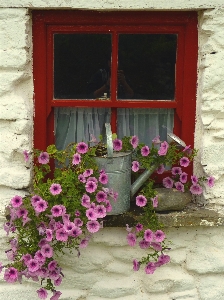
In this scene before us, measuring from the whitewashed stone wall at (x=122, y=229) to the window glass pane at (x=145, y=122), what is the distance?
18 cm

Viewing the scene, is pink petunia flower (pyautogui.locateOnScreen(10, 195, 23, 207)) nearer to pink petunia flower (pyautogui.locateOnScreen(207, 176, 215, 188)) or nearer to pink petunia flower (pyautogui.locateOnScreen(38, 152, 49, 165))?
pink petunia flower (pyautogui.locateOnScreen(38, 152, 49, 165))

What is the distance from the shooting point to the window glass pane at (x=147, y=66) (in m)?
2.44

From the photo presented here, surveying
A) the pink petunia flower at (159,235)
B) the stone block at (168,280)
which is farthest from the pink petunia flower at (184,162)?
the stone block at (168,280)

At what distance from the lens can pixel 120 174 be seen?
2.30 m

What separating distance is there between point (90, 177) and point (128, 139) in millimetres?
311

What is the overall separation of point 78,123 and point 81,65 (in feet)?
1.01

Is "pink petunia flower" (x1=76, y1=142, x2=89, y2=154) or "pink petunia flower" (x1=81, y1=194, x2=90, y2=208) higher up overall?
"pink petunia flower" (x1=76, y1=142, x2=89, y2=154)

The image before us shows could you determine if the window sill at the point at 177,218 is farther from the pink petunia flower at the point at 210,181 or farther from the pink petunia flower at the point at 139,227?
the pink petunia flower at the point at 210,181

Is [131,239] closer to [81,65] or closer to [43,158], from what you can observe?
[43,158]

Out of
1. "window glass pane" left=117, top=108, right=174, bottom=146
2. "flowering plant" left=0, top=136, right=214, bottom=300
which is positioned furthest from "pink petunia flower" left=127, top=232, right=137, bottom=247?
"window glass pane" left=117, top=108, right=174, bottom=146

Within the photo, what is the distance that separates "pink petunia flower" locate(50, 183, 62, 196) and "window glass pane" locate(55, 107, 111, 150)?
0.40 metres

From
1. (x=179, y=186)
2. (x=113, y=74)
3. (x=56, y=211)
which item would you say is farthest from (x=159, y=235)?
(x=113, y=74)

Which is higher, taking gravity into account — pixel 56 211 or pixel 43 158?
pixel 43 158

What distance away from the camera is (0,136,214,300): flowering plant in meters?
2.19
